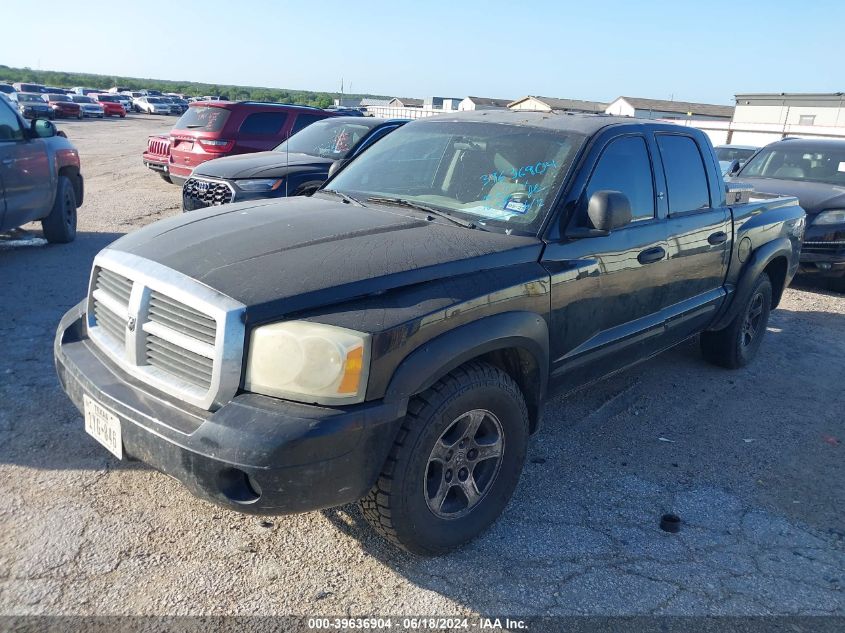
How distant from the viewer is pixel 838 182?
348 inches

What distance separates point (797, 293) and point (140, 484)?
25.7ft

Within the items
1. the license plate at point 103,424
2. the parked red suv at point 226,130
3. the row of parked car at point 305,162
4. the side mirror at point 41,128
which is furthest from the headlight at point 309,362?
the parked red suv at point 226,130

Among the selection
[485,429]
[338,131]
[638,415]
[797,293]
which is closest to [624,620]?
[485,429]

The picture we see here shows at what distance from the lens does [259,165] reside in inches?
329

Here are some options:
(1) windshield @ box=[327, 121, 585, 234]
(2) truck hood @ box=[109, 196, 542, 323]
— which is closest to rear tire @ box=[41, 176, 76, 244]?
(1) windshield @ box=[327, 121, 585, 234]

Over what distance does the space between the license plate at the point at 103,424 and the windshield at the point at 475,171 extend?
177cm

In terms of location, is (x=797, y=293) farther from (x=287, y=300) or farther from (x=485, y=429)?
(x=287, y=300)

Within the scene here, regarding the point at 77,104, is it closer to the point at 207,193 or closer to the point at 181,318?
the point at 207,193

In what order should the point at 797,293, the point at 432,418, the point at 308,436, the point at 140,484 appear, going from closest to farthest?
1. the point at 308,436
2. the point at 432,418
3. the point at 140,484
4. the point at 797,293

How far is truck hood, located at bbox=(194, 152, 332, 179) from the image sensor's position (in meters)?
8.11

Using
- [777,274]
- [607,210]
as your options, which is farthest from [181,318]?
[777,274]

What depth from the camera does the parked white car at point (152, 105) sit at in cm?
5347

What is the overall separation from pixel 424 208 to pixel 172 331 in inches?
57.7

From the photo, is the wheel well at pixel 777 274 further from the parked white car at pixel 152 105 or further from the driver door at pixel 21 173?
the parked white car at pixel 152 105
